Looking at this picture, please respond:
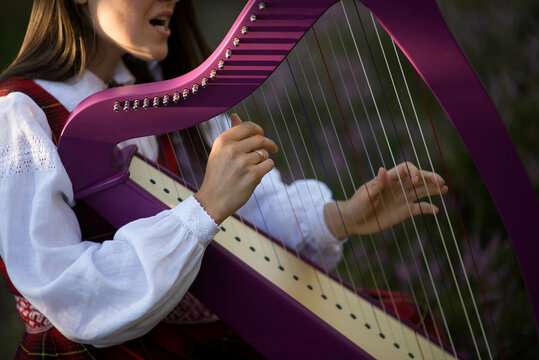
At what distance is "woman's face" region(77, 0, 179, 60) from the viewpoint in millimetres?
1146

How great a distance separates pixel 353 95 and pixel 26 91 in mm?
1008

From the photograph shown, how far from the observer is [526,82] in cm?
158

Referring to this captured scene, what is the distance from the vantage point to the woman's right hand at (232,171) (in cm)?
101

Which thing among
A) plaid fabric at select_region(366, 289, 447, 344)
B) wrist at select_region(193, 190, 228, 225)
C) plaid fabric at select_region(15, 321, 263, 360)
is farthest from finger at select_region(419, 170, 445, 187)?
plaid fabric at select_region(15, 321, 263, 360)

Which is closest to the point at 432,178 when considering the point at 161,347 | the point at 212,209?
the point at 212,209

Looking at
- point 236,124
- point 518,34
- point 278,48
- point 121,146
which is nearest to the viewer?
point 278,48

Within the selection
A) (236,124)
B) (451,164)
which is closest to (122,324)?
(236,124)

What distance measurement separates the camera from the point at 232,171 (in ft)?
3.34

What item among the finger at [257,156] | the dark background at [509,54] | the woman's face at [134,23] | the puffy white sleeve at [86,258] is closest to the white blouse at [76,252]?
the puffy white sleeve at [86,258]

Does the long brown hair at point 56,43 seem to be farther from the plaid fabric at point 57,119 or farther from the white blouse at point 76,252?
the white blouse at point 76,252

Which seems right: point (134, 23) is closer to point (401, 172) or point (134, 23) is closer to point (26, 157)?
point (26, 157)

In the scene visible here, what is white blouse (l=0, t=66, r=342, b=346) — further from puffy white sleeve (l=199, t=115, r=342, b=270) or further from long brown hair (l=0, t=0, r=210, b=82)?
puffy white sleeve (l=199, t=115, r=342, b=270)

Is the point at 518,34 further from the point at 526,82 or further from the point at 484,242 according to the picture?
the point at 484,242

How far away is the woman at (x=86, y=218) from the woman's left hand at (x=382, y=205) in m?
0.02
